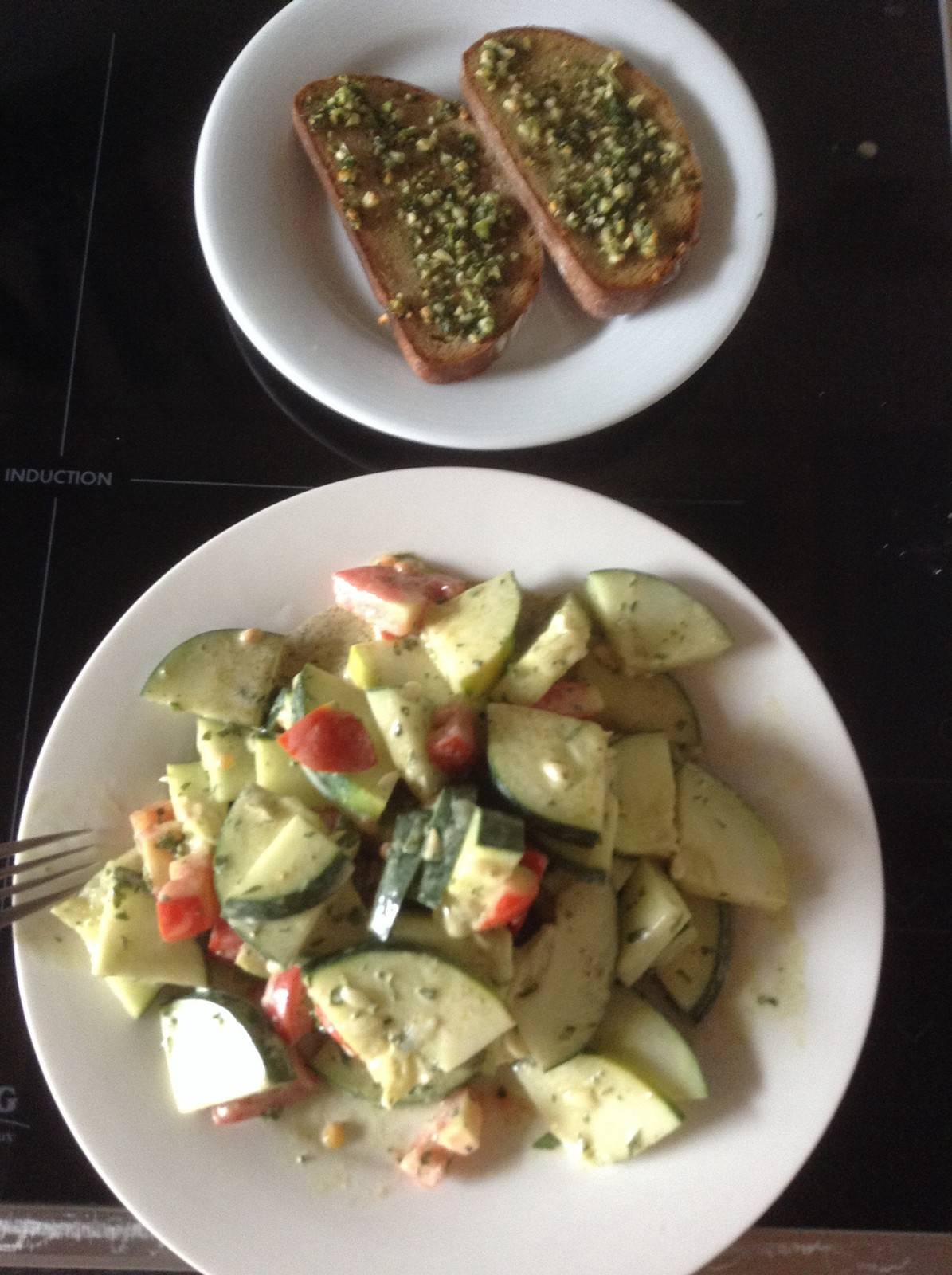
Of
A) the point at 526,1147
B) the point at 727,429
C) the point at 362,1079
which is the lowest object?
the point at 526,1147

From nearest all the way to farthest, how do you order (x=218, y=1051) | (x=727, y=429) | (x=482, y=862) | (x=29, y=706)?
(x=482, y=862) → (x=218, y=1051) → (x=29, y=706) → (x=727, y=429)

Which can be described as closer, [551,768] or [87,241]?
[551,768]

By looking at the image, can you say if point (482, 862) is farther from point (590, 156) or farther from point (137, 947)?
point (590, 156)

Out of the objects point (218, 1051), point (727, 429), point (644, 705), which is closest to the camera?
point (218, 1051)

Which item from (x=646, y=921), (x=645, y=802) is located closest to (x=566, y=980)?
(x=646, y=921)

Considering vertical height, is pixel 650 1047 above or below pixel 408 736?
below

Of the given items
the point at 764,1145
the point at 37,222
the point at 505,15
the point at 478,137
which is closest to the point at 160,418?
the point at 37,222

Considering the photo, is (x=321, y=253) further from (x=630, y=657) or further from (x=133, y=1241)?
(x=133, y=1241)

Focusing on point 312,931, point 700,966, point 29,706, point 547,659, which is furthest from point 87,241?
point 700,966
